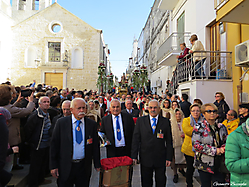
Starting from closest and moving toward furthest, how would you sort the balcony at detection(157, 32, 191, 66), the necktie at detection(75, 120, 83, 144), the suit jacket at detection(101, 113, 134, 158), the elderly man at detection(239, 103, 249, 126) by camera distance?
the necktie at detection(75, 120, 83, 144) < the suit jacket at detection(101, 113, 134, 158) < the elderly man at detection(239, 103, 249, 126) < the balcony at detection(157, 32, 191, 66)

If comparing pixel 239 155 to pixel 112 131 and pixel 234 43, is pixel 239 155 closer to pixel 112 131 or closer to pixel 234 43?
pixel 112 131

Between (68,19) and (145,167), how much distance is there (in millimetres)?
25416

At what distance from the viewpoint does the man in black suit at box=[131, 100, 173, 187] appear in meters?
3.71

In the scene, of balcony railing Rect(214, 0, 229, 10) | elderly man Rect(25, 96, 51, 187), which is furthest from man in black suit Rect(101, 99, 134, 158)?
balcony railing Rect(214, 0, 229, 10)

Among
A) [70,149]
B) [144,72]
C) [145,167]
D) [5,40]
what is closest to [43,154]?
[70,149]

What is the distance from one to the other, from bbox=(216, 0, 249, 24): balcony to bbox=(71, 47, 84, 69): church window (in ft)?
68.3

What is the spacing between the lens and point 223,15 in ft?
21.2

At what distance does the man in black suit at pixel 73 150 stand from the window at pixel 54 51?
78.3ft

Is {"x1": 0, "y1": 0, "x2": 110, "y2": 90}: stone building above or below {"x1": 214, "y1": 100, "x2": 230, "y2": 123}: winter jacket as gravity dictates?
above

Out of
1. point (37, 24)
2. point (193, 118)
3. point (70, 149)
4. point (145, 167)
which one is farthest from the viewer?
point (37, 24)

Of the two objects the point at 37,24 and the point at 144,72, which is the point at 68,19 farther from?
the point at 144,72

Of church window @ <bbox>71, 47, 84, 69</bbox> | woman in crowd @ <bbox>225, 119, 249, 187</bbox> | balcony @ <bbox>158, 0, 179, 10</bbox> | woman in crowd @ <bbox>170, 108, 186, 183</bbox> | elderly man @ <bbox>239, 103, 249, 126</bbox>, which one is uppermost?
balcony @ <bbox>158, 0, 179, 10</bbox>

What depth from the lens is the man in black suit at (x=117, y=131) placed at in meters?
4.33

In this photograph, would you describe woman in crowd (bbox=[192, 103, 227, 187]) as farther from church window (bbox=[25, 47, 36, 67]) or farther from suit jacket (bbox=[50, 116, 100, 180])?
church window (bbox=[25, 47, 36, 67])
